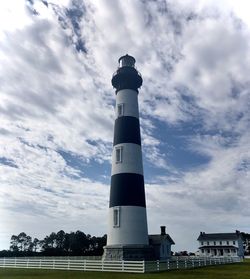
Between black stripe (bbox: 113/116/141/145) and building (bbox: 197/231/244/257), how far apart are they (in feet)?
144

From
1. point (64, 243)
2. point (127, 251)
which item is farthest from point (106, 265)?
point (64, 243)

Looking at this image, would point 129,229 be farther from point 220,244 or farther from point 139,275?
point 220,244

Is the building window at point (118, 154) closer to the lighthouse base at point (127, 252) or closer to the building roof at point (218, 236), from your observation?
the lighthouse base at point (127, 252)

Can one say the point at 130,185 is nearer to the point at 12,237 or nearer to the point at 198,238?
the point at 198,238

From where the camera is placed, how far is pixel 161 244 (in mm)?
42062

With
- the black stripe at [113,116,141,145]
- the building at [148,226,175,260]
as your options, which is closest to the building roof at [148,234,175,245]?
the building at [148,226,175,260]

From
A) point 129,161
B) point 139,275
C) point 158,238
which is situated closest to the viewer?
point 139,275

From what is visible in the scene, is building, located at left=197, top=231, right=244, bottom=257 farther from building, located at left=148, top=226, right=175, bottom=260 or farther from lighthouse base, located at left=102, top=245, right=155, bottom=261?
lighthouse base, located at left=102, top=245, right=155, bottom=261

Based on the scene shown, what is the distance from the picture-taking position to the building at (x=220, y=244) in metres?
68.1

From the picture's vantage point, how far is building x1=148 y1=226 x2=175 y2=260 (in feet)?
134

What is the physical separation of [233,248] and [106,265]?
153 ft

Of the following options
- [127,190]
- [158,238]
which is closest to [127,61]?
[127,190]

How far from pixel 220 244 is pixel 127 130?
46682 millimetres

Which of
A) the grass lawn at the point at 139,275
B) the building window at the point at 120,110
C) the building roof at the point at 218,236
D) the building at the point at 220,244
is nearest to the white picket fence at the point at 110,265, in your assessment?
the grass lawn at the point at 139,275
